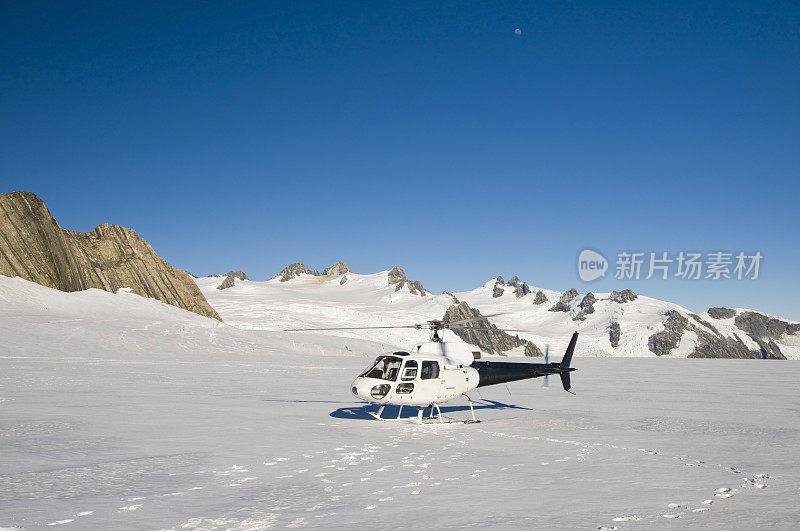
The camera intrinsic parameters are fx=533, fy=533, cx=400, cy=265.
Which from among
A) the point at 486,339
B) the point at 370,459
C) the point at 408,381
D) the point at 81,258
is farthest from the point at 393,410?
the point at 486,339

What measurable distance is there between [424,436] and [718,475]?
23.8 feet

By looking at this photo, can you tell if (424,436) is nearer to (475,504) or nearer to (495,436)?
(495,436)

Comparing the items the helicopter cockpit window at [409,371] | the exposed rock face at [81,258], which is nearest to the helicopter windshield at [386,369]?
the helicopter cockpit window at [409,371]

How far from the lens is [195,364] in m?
39.8

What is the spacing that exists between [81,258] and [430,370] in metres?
63.9

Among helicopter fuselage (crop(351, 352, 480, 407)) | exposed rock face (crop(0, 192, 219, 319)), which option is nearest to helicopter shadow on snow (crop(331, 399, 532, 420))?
helicopter fuselage (crop(351, 352, 480, 407))

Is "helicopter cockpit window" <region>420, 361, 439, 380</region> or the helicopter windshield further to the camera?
"helicopter cockpit window" <region>420, 361, 439, 380</region>

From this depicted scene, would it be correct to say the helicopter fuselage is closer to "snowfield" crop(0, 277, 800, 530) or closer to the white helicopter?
the white helicopter

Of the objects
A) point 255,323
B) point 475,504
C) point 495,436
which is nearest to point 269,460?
point 475,504

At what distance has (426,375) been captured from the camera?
1778 cm

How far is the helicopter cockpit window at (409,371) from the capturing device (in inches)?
685

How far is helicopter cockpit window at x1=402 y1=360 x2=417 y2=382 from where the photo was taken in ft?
57.1

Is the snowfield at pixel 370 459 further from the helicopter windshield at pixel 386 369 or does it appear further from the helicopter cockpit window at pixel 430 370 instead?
the helicopter cockpit window at pixel 430 370

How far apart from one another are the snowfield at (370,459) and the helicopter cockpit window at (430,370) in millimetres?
1659
